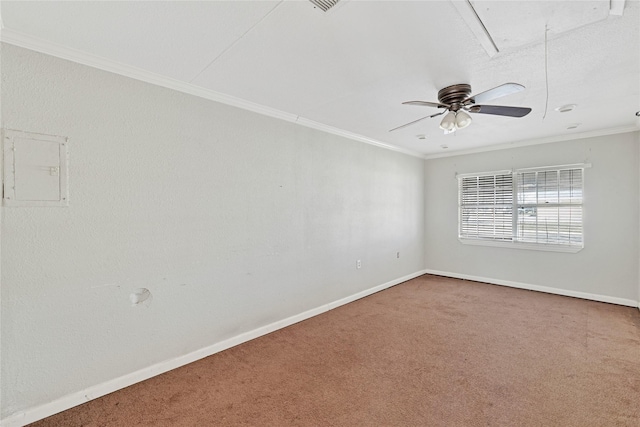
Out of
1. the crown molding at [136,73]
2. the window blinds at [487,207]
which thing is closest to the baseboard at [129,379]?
the crown molding at [136,73]

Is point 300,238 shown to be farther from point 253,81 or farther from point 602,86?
point 602,86

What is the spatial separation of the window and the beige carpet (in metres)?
1.31

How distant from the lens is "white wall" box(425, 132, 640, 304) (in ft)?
12.8

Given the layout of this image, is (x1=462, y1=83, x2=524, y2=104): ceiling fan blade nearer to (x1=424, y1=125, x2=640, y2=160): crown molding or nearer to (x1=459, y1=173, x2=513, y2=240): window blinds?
(x1=424, y1=125, x2=640, y2=160): crown molding

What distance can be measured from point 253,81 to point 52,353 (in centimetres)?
247

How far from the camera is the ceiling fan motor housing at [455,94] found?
8.09ft

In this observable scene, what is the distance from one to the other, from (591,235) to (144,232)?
18.5ft

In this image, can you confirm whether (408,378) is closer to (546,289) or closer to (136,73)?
(136,73)

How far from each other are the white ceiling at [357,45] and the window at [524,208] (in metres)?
1.71

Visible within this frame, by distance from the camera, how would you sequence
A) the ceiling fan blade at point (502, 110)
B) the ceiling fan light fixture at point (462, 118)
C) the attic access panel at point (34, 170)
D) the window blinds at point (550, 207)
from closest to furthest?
the attic access panel at point (34, 170)
the ceiling fan blade at point (502, 110)
the ceiling fan light fixture at point (462, 118)
the window blinds at point (550, 207)

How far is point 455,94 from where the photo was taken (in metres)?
2.51

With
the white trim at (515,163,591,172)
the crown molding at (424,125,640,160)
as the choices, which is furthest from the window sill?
the crown molding at (424,125,640,160)

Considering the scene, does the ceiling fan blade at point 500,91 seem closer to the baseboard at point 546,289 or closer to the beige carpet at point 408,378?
the beige carpet at point 408,378

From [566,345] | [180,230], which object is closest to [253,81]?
[180,230]
